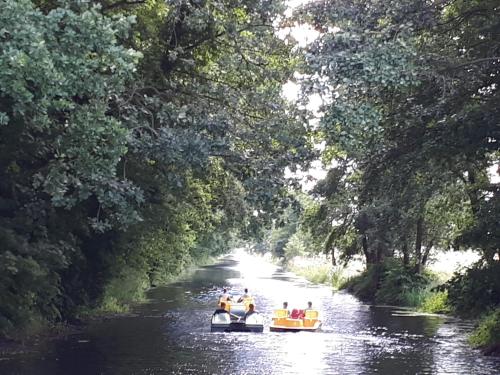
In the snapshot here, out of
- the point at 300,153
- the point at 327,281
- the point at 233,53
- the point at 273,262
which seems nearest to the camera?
the point at 300,153

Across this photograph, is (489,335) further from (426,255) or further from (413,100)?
(426,255)

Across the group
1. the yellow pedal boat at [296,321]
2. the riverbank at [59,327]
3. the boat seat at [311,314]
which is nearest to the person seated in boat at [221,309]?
the yellow pedal boat at [296,321]

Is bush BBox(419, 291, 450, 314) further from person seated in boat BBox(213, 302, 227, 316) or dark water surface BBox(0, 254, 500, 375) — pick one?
person seated in boat BBox(213, 302, 227, 316)

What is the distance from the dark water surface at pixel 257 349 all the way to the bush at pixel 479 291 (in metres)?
1.51

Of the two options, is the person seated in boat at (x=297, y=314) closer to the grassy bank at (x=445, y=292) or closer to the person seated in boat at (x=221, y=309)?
the person seated in boat at (x=221, y=309)

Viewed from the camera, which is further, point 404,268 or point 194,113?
point 404,268

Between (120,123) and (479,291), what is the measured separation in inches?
355

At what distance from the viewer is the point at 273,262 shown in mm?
120062

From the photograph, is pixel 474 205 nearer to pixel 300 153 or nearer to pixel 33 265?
pixel 300 153

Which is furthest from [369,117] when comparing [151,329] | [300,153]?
[151,329]

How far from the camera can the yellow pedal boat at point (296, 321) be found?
22.6 m

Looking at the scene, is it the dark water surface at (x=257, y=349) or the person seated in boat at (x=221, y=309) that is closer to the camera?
the dark water surface at (x=257, y=349)

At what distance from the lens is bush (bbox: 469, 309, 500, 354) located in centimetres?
1720

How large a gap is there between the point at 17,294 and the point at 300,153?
262 inches
